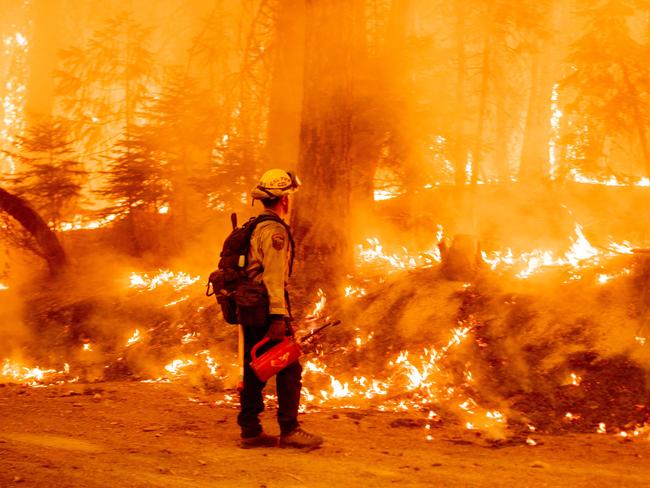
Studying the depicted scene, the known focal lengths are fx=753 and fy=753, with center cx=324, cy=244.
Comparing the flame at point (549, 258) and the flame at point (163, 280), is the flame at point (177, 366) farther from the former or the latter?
the flame at point (549, 258)

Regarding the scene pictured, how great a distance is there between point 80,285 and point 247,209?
3.80 meters

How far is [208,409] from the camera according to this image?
848 cm

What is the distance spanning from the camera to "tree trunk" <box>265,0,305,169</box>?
580 inches

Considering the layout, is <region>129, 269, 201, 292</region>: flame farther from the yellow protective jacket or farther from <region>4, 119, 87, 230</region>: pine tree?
the yellow protective jacket

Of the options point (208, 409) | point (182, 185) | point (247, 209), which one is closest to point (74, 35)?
point (182, 185)

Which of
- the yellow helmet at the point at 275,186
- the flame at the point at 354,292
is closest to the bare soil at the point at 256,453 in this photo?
the yellow helmet at the point at 275,186

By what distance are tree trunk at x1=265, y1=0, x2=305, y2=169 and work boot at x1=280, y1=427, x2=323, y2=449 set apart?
8855 millimetres

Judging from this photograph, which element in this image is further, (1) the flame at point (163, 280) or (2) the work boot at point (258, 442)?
(1) the flame at point (163, 280)

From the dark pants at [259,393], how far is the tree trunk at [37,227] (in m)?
10.4

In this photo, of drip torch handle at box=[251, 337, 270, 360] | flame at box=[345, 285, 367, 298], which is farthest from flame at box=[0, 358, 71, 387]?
drip torch handle at box=[251, 337, 270, 360]

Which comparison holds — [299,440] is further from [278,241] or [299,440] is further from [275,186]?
[275,186]

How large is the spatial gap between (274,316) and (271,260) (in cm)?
46

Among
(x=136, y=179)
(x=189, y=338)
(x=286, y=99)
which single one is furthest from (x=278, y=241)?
(x=136, y=179)

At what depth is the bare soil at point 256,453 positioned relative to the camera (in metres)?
5.38
